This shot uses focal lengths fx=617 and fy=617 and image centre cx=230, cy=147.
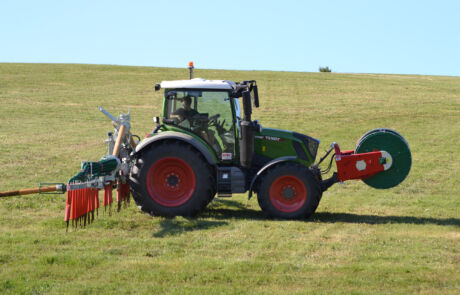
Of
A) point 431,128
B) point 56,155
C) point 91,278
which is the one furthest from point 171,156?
point 431,128

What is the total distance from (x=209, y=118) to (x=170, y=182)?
4.65ft

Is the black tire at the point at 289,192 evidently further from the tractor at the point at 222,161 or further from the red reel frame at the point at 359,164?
the red reel frame at the point at 359,164

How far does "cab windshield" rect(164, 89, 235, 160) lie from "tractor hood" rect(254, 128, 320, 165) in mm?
542

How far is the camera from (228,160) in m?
11.7

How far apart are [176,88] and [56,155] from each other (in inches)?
398

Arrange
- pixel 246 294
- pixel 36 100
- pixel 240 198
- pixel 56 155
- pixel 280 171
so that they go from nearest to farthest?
pixel 246 294 → pixel 280 171 → pixel 240 198 → pixel 56 155 → pixel 36 100

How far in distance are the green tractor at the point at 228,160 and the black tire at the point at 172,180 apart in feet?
0.06

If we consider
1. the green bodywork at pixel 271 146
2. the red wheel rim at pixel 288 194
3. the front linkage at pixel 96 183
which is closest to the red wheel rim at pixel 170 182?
the front linkage at pixel 96 183

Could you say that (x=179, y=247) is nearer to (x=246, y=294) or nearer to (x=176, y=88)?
(x=246, y=294)

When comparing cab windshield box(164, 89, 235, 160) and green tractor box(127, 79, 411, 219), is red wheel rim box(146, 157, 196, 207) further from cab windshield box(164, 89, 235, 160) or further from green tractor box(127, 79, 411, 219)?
cab windshield box(164, 89, 235, 160)

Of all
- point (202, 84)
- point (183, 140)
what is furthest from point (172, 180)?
point (202, 84)

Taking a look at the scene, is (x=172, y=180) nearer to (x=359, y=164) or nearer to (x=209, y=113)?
(x=209, y=113)

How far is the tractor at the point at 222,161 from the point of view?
1123 cm

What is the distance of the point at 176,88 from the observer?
11.7m
